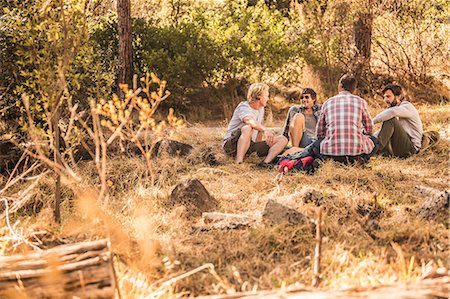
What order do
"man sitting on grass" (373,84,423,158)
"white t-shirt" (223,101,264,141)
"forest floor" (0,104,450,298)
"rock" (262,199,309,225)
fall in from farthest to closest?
1. "white t-shirt" (223,101,264,141)
2. "man sitting on grass" (373,84,423,158)
3. "rock" (262,199,309,225)
4. "forest floor" (0,104,450,298)

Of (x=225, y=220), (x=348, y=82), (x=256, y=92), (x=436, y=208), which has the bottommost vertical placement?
(x=225, y=220)

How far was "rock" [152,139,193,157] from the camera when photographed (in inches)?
285

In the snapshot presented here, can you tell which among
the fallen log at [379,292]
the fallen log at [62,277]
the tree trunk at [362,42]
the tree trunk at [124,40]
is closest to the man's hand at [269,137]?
the tree trunk at [124,40]

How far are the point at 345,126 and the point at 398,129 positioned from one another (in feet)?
3.07

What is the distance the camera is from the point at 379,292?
260 centimetres

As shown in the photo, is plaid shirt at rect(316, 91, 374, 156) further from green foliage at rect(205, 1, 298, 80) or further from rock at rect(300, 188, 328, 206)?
green foliage at rect(205, 1, 298, 80)

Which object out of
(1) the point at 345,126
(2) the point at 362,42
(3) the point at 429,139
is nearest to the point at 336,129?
(1) the point at 345,126

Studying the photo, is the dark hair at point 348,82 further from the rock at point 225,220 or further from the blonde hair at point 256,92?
the rock at point 225,220

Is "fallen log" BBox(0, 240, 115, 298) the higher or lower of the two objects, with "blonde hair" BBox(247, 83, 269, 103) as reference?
lower

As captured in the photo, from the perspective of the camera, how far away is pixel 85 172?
6.45 metres

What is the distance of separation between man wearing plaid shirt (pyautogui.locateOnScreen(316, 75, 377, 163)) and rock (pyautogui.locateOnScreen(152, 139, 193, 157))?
174 centimetres

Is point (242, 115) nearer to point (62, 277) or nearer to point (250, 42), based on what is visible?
point (250, 42)

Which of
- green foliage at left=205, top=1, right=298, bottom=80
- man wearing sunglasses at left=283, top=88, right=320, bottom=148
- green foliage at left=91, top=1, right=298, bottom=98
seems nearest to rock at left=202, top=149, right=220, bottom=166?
man wearing sunglasses at left=283, top=88, right=320, bottom=148

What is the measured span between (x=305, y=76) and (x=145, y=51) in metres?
3.37
